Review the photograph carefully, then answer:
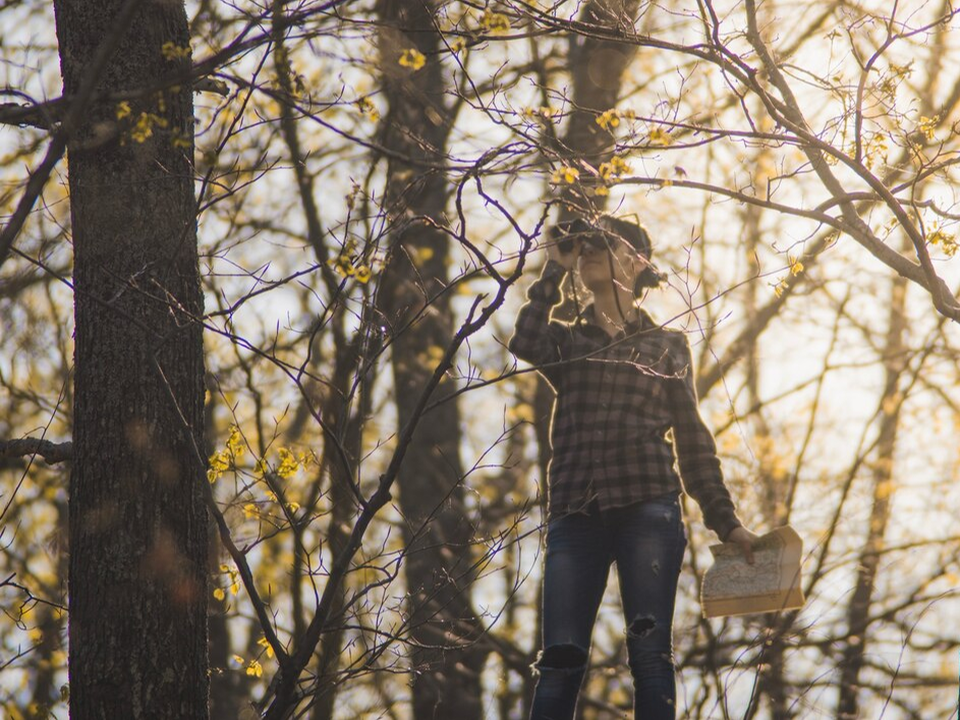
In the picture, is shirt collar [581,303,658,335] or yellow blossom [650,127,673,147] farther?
shirt collar [581,303,658,335]

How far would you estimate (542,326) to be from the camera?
4207 millimetres

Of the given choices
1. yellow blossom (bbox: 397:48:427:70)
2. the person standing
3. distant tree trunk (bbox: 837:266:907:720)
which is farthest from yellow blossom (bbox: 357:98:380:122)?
distant tree trunk (bbox: 837:266:907:720)

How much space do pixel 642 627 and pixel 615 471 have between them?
1.75ft

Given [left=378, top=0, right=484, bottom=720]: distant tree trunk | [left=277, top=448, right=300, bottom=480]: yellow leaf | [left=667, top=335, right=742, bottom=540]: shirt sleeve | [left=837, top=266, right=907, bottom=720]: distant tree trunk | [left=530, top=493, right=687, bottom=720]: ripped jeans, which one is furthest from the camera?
[left=837, top=266, right=907, bottom=720]: distant tree trunk

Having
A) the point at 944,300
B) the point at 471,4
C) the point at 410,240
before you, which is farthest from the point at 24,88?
the point at 410,240

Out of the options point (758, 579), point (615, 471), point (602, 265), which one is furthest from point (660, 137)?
point (758, 579)

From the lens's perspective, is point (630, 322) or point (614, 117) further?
point (630, 322)

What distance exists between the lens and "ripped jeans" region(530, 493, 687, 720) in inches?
147

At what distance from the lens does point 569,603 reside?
152 inches

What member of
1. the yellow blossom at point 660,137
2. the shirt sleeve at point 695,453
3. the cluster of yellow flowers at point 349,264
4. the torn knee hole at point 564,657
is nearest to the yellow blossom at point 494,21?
the yellow blossom at point 660,137

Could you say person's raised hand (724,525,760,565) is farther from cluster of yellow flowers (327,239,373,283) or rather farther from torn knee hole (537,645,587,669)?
cluster of yellow flowers (327,239,373,283)

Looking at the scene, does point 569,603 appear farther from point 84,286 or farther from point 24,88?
point 24,88

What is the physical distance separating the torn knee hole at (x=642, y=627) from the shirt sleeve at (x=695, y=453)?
0.47 m

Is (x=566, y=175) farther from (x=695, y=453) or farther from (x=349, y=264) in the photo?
(x=695, y=453)
